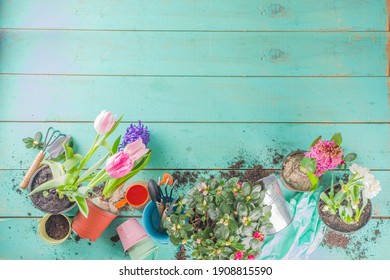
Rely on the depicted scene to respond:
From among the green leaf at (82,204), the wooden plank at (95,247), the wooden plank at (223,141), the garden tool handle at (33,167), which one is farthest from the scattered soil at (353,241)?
the garden tool handle at (33,167)

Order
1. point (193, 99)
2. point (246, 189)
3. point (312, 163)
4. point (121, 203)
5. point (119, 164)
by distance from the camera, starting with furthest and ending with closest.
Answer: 1. point (193, 99)
2. point (121, 203)
3. point (312, 163)
4. point (246, 189)
5. point (119, 164)

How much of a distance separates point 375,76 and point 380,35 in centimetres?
15

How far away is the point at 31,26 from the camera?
5.03ft

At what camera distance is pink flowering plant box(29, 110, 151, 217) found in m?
1.08

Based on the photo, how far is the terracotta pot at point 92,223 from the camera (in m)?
1.33

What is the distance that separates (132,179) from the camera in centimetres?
147

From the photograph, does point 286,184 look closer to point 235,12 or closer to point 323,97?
point 323,97

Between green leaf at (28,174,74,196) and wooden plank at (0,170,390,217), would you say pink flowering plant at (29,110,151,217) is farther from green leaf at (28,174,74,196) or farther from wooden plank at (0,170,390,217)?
wooden plank at (0,170,390,217)

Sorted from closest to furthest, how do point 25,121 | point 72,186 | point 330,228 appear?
point 72,186
point 330,228
point 25,121

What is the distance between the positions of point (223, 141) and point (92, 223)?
52 centimetres

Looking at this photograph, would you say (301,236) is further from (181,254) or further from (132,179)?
(132,179)

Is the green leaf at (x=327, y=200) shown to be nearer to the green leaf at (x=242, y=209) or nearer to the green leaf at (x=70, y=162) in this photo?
the green leaf at (x=242, y=209)

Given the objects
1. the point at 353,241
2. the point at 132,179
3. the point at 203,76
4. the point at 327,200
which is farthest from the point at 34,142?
A: the point at 353,241

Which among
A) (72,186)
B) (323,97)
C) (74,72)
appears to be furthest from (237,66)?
(72,186)
